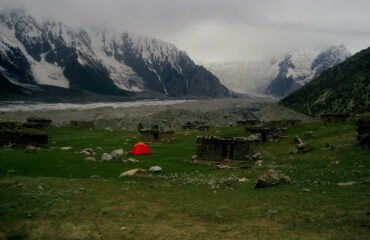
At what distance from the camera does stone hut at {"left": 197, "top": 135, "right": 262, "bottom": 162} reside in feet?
90.8

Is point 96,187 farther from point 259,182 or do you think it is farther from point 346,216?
point 346,216

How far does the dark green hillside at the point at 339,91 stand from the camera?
279 feet

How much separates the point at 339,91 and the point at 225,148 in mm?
82731

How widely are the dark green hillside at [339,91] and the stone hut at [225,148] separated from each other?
55.5 metres

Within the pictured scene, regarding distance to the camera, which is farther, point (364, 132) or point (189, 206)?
point (364, 132)

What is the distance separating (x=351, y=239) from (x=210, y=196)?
7.17 meters

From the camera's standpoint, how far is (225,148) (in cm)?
2797

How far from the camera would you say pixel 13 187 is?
1507cm

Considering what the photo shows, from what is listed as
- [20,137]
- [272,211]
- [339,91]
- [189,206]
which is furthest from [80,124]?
[339,91]

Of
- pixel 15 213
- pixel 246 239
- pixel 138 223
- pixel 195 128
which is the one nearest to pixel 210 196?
pixel 138 223

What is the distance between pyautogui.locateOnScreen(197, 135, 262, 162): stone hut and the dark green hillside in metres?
55.5

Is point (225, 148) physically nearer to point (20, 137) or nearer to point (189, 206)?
point (189, 206)

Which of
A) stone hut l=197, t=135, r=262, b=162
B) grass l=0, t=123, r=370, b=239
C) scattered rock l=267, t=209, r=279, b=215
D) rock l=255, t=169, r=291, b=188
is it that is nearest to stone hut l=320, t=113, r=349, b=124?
stone hut l=197, t=135, r=262, b=162

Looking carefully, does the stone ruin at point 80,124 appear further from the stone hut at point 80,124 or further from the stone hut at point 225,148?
the stone hut at point 225,148
